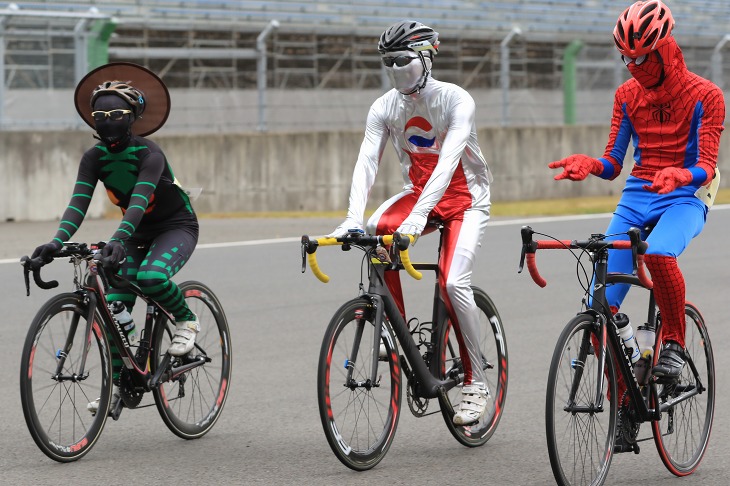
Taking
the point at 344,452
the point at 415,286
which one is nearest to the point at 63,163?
the point at 415,286

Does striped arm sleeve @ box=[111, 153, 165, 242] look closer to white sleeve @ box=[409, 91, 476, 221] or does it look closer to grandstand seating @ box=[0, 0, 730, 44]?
white sleeve @ box=[409, 91, 476, 221]

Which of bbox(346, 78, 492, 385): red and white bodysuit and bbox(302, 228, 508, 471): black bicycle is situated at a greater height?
bbox(346, 78, 492, 385): red and white bodysuit

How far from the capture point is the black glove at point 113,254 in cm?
603

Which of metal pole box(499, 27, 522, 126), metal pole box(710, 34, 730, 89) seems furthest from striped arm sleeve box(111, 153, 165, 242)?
metal pole box(710, 34, 730, 89)

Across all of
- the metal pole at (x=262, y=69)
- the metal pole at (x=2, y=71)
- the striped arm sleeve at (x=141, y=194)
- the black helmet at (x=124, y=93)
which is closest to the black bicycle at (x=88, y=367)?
the striped arm sleeve at (x=141, y=194)

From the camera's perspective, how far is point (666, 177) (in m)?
5.52

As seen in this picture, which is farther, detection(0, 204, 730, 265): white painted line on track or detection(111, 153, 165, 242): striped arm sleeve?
detection(0, 204, 730, 265): white painted line on track

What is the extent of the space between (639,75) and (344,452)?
2.01 m

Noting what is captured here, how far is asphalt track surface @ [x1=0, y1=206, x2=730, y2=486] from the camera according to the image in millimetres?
6086

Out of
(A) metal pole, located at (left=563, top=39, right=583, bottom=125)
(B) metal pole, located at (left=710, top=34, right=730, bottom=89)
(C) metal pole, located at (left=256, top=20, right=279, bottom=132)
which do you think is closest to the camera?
(C) metal pole, located at (left=256, top=20, right=279, bottom=132)

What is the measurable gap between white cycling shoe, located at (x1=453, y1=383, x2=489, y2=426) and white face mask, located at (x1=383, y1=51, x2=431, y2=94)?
1.39m

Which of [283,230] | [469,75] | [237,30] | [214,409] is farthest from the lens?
[469,75]

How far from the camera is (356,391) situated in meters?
5.91

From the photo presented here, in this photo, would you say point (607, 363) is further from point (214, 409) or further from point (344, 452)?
point (214, 409)
